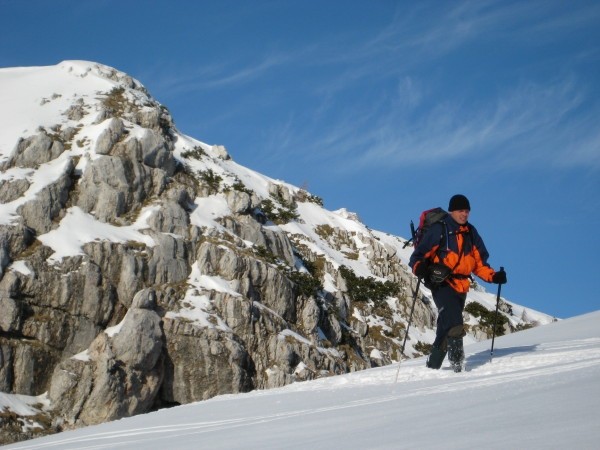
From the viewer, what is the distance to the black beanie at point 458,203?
1063cm

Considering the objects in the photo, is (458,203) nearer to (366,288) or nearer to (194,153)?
(194,153)

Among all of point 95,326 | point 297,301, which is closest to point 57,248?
point 95,326

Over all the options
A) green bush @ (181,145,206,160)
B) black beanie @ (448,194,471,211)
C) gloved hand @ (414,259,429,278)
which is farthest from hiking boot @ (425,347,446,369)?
green bush @ (181,145,206,160)

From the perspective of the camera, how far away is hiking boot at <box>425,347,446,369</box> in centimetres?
1045

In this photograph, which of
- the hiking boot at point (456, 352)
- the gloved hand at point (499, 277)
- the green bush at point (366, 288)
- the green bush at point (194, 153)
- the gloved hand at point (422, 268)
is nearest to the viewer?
the hiking boot at point (456, 352)

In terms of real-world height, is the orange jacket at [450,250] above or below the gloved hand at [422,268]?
above

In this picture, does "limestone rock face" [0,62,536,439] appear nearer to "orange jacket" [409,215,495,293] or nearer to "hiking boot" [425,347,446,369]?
"hiking boot" [425,347,446,369]

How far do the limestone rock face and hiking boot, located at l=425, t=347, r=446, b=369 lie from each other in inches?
1436

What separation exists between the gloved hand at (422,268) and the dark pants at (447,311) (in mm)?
412

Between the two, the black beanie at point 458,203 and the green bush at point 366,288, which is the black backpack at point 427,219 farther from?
the green bush at point 366,288

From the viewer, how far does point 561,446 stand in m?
3.80

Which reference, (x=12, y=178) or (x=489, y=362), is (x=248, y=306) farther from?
(x=489, y=362)

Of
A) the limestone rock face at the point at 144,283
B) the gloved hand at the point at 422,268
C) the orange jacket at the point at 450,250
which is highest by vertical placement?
the limestone rock face at the point at 144,283

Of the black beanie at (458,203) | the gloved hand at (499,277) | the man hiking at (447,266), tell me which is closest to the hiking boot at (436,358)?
the man hiking at (447,266)
